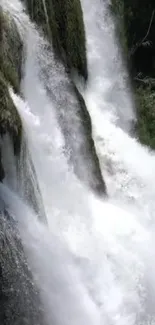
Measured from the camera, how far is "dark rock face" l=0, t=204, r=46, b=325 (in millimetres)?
6352

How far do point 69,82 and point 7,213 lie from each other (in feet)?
11.9

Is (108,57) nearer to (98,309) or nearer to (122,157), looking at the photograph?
(122,157)

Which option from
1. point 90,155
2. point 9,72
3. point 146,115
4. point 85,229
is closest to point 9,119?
point 9,72

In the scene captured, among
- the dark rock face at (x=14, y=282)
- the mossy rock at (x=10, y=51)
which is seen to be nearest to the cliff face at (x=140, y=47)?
the mossy rock at (x=10, y=51)

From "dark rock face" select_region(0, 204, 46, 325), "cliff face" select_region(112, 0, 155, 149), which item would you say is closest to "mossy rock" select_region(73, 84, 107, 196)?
"cliff face" select_region(112, 0, 155, 149)

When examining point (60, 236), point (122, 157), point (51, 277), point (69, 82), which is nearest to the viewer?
point (51, 277)

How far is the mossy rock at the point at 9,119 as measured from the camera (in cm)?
649

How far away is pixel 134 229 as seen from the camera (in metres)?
8.95

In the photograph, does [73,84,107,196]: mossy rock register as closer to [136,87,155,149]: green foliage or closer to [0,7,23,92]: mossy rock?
[0,7,23,92]: mossy rock

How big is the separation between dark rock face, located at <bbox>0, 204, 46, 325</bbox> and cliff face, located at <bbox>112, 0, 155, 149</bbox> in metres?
5.76

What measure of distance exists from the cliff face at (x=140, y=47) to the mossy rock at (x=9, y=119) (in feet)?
17.7

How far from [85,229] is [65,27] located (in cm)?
348

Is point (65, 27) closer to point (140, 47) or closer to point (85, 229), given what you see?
point (140, 47)

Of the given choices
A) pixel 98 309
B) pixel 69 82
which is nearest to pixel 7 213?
pixel 98 309
